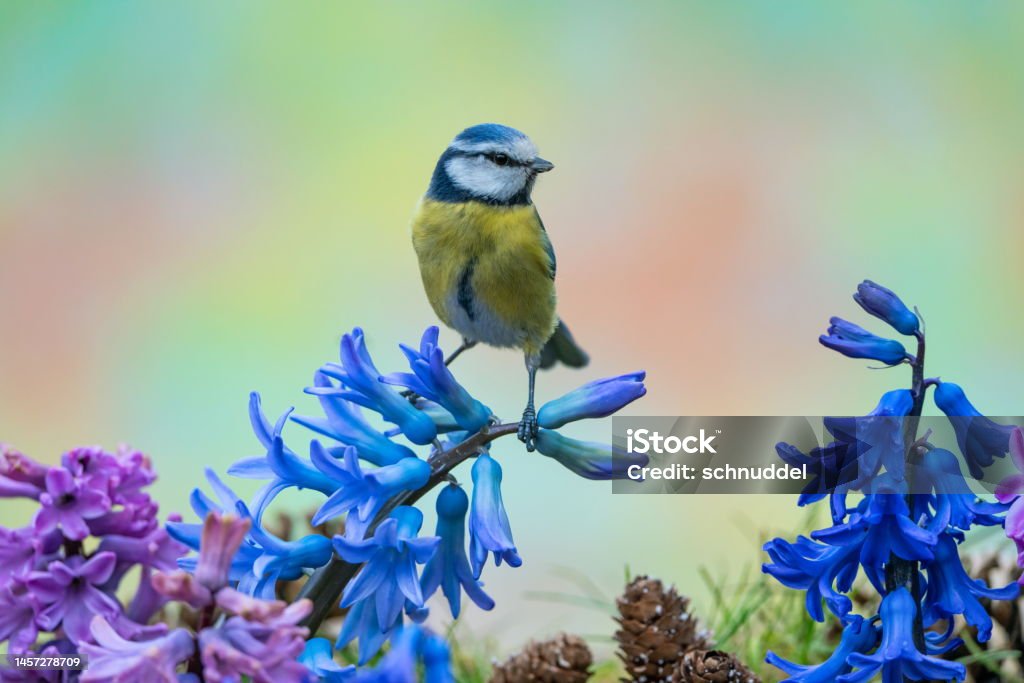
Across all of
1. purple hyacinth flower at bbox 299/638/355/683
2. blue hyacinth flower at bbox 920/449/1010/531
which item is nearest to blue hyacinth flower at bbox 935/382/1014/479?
blue hyacinth flower at bbox 920/449/1010/531

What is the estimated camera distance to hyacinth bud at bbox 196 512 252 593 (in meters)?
0.65

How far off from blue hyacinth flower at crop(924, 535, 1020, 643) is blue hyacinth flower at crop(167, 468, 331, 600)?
47cm

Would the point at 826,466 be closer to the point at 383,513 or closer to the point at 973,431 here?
the point at 973,431

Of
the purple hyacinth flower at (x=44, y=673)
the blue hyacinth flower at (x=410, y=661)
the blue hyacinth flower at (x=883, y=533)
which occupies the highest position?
the blue hyacinth flower at (x=883, y=533)

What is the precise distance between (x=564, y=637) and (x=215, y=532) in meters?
0.60

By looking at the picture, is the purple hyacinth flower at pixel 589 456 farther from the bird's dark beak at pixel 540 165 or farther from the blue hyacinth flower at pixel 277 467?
the bird's dark beak at pixel 540 165

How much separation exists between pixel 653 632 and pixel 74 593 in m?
0.55

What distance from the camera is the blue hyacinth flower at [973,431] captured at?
0.83 meters

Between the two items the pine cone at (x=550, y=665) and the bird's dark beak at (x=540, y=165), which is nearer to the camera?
the pine cone at (x=550, y=665)

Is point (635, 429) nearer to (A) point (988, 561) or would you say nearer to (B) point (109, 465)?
(B) point (109, 465)

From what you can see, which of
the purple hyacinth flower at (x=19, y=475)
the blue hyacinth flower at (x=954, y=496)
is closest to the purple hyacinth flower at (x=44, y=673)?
the purple hyacinth flower at (x=19, y=475)

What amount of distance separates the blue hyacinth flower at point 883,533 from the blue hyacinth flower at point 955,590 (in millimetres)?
36

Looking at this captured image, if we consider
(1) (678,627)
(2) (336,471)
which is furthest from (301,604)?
(1) (678,627)

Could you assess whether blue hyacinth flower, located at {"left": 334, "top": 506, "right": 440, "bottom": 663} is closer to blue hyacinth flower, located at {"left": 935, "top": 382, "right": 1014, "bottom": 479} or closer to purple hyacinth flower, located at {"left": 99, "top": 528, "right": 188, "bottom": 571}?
purple hyacinth flower, located at {"left": 99, "top": 528, "right": 188, "bottom": 571}
